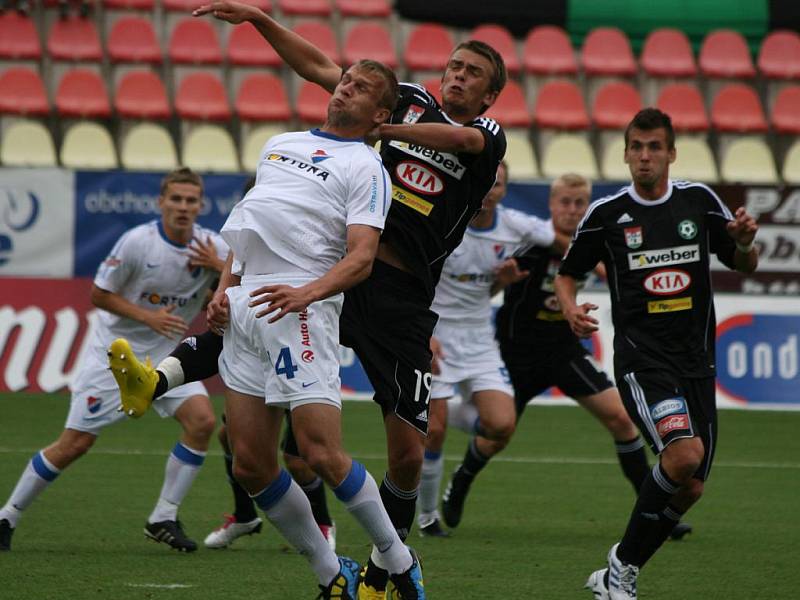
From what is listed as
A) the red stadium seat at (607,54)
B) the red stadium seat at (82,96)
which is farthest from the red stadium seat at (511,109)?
the red stadium seat at (82,96)

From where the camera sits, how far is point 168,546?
23.6ft

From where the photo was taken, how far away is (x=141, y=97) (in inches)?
685

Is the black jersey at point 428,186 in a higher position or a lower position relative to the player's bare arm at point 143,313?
higher

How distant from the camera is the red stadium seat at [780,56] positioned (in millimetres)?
19203

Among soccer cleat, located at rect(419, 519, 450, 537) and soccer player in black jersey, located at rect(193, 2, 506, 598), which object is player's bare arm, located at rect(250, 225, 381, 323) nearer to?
soccer player in black jersey, located at rect(193, 2, 506, 598)

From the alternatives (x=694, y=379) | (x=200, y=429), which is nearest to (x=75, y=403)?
(x=200, y=429)

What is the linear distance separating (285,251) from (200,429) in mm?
2328

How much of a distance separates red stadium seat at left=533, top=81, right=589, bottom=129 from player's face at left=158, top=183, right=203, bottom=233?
11.0 meters

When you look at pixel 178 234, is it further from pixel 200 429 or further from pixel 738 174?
pixel 738 174

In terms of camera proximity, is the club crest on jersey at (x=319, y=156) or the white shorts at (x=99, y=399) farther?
the white shorts at (x=99, y=399)

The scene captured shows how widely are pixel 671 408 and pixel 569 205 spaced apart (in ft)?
9.39

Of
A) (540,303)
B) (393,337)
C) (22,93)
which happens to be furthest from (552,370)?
(22,93)

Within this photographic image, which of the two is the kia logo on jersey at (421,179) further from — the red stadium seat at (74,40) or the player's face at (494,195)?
the red stadium seat at (74,40)

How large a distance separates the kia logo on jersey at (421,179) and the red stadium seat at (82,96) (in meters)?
11.9
